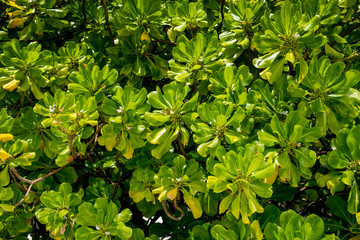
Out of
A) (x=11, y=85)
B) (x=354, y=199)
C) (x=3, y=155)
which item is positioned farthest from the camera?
(x=11, y=85)

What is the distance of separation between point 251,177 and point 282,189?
64 centimetres

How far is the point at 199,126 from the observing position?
1539 mm

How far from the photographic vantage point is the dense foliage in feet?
4.90

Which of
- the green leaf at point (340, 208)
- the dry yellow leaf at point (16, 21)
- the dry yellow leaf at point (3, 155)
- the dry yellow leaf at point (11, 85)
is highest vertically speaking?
the dry yellow leaf at point (16, 21)

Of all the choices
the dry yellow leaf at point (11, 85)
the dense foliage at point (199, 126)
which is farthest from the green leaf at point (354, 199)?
the dry yellow leaf at point (11, 85)

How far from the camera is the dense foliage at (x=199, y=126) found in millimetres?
1493

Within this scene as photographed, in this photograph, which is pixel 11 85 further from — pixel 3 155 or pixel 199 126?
pixel 199 126

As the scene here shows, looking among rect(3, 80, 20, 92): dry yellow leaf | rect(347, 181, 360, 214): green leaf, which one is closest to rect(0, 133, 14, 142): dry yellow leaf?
rect(3, 80, 20, 92): dry yellow leaf

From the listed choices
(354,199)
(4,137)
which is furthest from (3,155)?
(354,199)

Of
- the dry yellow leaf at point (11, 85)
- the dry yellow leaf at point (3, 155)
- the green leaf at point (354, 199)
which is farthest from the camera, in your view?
the dry yellow leaf at point (11, 85)

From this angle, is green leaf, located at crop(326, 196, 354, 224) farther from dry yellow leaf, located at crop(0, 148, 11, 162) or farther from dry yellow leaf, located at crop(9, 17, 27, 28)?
dry yellow leaf, located at crop(9, 17, 27, 28)

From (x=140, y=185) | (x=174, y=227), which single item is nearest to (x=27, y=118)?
(x=140, y=185)

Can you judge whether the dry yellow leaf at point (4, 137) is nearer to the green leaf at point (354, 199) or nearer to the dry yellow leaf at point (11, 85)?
the dry yellow leaf at point (11, 85)

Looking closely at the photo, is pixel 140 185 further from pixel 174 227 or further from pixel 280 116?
pixel 280 116
